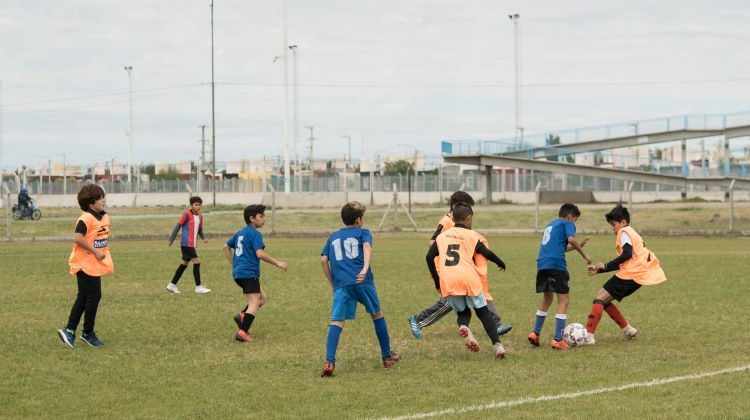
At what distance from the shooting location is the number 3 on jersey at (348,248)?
32.1ft

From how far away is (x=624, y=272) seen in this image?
11.3 meters

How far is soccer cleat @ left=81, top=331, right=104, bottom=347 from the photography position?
1125 centimetres

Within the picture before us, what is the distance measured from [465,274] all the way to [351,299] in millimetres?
1266

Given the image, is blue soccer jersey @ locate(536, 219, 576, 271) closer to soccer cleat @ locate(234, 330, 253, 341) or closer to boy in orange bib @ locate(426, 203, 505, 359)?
boy in orange bib @ locate(426, 203, 505, 359)

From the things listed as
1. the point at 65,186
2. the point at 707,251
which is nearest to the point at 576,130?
the point at 707,251

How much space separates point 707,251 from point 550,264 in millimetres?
16924

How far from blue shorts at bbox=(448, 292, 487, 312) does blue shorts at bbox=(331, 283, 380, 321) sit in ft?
3.10

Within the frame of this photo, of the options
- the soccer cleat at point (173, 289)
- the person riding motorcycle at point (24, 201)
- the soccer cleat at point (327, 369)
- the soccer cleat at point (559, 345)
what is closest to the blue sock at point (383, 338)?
the soccer cleat at point (327, 369)

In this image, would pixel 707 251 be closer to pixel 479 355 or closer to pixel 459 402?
pixel 479 355

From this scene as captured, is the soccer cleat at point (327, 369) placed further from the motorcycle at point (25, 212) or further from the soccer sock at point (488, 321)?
the motorcycle at point (25, 212)

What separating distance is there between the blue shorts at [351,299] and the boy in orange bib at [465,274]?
870mm

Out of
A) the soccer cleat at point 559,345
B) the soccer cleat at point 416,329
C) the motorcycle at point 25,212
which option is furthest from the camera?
the motorcycle at point 25,212

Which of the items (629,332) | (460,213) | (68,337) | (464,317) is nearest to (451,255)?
(460,213)

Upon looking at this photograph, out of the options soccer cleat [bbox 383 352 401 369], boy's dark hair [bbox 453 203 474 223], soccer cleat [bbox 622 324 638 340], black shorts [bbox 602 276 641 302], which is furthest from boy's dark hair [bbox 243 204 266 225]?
soccer cleat [bbox 622 324 638 340]
